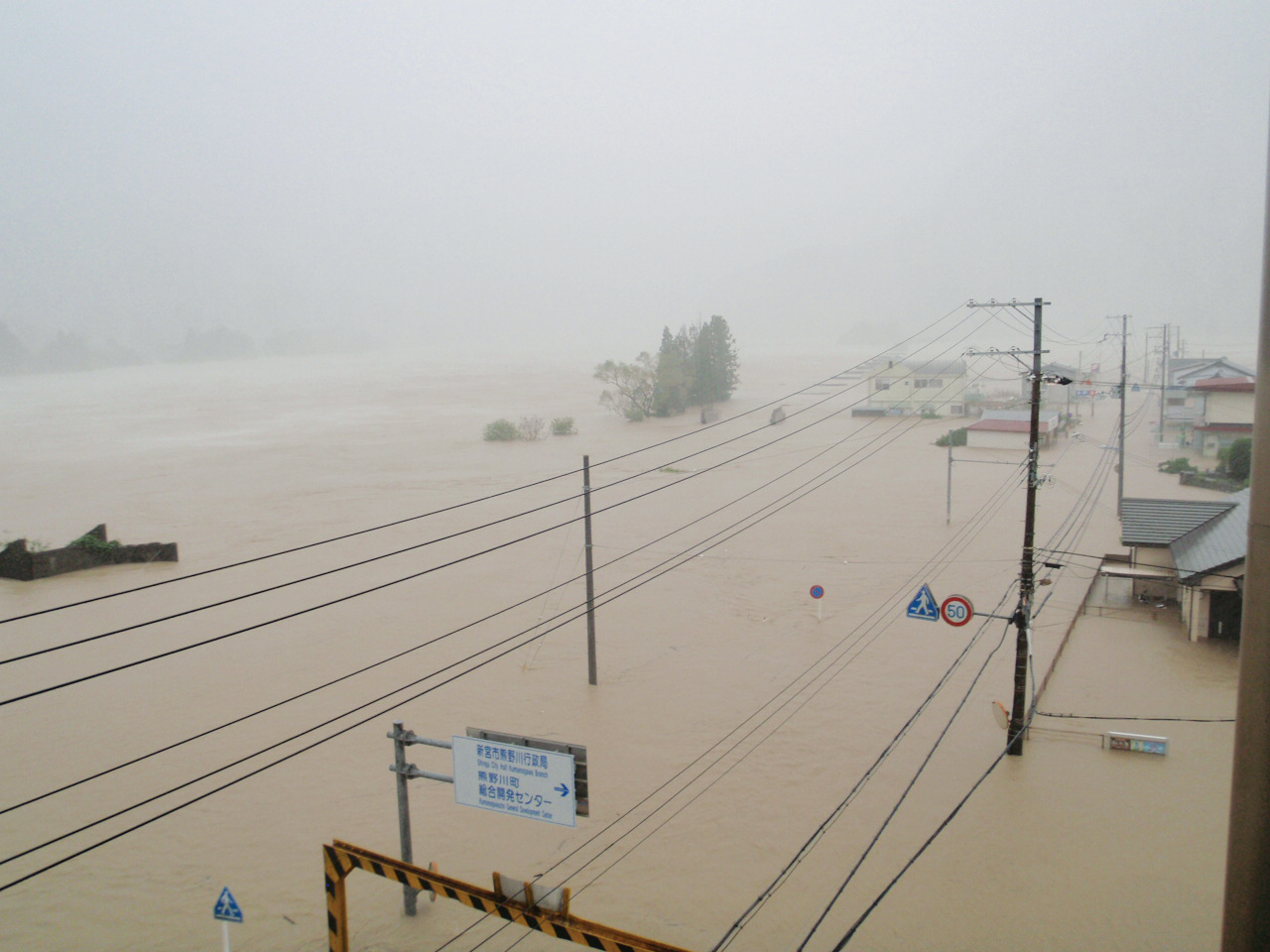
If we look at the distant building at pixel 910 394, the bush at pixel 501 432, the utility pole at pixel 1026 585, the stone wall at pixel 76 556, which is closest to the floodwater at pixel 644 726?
the utility pole at pixel 1026 585

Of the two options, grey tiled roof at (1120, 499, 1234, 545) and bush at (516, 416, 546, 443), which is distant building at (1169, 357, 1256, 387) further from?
bush at (516, 416, 546, 443)

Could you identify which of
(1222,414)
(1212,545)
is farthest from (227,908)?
(1222,414)

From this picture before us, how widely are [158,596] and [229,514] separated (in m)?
11.0

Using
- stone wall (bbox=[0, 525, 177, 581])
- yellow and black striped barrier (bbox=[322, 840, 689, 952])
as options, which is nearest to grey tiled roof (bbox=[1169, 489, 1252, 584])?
yellow and black striped barrier (bbox=[322, 840, 689, 952])

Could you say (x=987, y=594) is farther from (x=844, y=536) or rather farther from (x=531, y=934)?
(x=531, y=934)

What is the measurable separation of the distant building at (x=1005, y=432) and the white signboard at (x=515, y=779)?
39.5m

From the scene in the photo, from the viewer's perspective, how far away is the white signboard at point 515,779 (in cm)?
736

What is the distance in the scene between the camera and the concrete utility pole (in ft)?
11.0

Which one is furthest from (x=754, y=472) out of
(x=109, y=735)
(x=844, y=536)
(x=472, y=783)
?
(x=472, y=783)

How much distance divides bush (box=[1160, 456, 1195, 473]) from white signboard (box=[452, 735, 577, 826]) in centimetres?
3676

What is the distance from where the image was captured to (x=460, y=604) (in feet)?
71.2

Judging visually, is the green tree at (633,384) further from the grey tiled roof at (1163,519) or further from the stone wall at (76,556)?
the grey tiled roof at (1163,519)

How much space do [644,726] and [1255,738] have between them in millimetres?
11814

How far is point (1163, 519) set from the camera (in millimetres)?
20922
